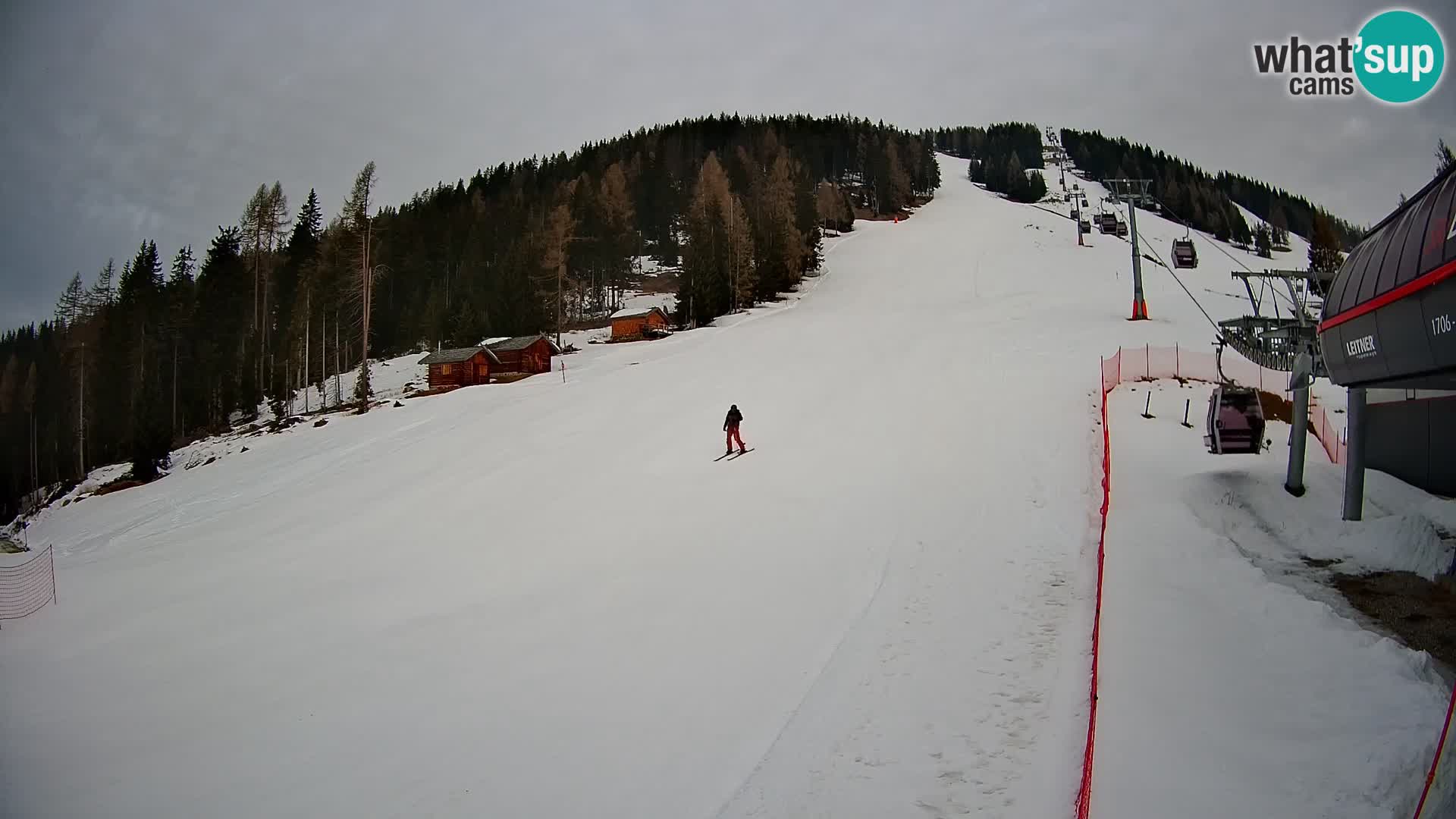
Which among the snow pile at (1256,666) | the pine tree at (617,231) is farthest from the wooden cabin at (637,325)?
the snow pile at (1256,666)

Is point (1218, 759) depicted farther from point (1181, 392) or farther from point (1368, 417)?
point (1181, 392)

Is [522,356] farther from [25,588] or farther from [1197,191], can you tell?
[1197,191]

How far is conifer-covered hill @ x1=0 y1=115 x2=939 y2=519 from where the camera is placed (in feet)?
165

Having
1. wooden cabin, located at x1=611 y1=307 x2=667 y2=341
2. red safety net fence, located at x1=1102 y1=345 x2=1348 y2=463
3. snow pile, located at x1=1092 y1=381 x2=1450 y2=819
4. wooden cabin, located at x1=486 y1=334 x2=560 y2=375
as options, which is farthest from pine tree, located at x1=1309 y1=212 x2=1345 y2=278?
wooden cabin, located at x1=486 y1=334 x2=560 y2=375

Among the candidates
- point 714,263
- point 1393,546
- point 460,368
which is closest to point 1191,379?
point 1393,546

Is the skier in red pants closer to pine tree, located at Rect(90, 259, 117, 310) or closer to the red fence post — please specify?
the red fence post

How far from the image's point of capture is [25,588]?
51.0ft

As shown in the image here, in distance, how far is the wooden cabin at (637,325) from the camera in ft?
187

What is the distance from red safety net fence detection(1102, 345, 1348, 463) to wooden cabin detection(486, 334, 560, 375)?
34.1 meters

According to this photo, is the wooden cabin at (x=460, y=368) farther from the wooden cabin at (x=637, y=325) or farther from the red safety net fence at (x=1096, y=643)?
the red safety net fence at (x=1096, y=643)

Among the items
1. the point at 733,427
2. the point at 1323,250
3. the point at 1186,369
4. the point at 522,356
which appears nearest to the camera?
the point at 733,427

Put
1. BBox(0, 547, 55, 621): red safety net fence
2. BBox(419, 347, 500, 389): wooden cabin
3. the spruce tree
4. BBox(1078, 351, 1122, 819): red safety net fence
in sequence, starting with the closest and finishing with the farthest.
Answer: BBox(1078, 351, 1122, 819): red safety net fence → BBox(0, 547, 55, 621): red safety net fence → BBox(419, 347, 500, 389): wooden cabin → the spruce tree

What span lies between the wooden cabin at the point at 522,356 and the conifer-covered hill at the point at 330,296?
863 centimetres

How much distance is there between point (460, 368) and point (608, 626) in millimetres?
38969
